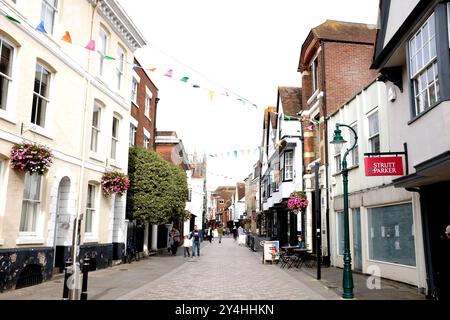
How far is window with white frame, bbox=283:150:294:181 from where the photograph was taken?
24.9 metres

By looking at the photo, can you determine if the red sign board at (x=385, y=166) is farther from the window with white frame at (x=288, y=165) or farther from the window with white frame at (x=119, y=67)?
the window with white frame at (x=288, y=165)

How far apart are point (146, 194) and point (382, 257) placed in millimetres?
10884

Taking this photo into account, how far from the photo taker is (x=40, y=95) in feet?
40.0

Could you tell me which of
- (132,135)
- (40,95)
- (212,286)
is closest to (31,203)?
(40,95)

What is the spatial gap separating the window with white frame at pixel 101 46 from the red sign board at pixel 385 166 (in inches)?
439

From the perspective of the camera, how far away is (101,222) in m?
16.2

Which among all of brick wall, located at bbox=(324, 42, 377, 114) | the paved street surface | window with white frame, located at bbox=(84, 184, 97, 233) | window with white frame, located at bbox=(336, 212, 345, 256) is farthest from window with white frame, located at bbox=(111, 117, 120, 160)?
window with white frame, located at bbox=(336, 212, 345, 256)

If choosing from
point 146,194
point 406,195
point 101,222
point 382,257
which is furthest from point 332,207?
point 101,222

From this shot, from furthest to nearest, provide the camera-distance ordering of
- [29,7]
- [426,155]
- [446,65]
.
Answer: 1. [29,7]
2. [426,155]
3. [446,65]

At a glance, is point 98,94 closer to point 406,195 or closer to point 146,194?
point 146,194

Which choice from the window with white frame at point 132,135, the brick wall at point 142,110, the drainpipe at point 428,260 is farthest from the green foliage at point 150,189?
the drainpipe at point 428,260

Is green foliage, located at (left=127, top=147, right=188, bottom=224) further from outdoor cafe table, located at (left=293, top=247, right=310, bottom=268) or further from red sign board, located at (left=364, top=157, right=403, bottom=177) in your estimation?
red sign board, located at (left=364, top=157, right=403, bottom=177)

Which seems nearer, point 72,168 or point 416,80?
point 416,80

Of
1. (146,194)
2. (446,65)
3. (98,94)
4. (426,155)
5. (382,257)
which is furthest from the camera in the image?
(146,194)
